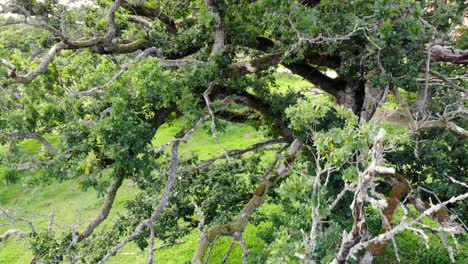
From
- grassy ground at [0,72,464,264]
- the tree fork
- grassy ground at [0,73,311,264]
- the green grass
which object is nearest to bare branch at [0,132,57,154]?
the tree fork

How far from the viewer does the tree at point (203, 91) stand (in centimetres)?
620

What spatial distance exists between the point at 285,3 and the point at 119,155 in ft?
11.6

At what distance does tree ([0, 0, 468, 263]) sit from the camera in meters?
6.20

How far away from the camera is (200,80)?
773 centimetres

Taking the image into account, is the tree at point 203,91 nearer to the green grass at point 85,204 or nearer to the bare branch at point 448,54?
the bare branch at point 448,54

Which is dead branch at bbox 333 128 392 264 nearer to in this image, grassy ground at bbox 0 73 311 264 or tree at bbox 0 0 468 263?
tree at bbox 0 0 468 263

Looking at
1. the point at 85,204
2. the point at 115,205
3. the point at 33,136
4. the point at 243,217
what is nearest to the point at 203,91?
the point at 243,217

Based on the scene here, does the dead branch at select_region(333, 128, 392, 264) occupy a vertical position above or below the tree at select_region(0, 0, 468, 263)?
above

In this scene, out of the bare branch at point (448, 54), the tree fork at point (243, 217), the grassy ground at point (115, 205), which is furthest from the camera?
the grassy ground at point (115, 205)

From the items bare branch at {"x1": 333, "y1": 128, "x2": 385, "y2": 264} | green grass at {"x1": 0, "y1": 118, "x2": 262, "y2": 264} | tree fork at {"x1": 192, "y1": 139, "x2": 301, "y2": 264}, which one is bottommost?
green grass at {"x1": 0, "y1": 118, "x2": 262, "y2": 264}

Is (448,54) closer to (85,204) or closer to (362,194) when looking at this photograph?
(362,194)

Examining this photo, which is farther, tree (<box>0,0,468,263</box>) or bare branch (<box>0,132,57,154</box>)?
bare branch (<box>0,132,57,154</box>)

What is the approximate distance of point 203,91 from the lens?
830 centimetres

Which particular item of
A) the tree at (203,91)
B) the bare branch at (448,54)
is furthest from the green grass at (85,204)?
the bare branch at (448,54)
